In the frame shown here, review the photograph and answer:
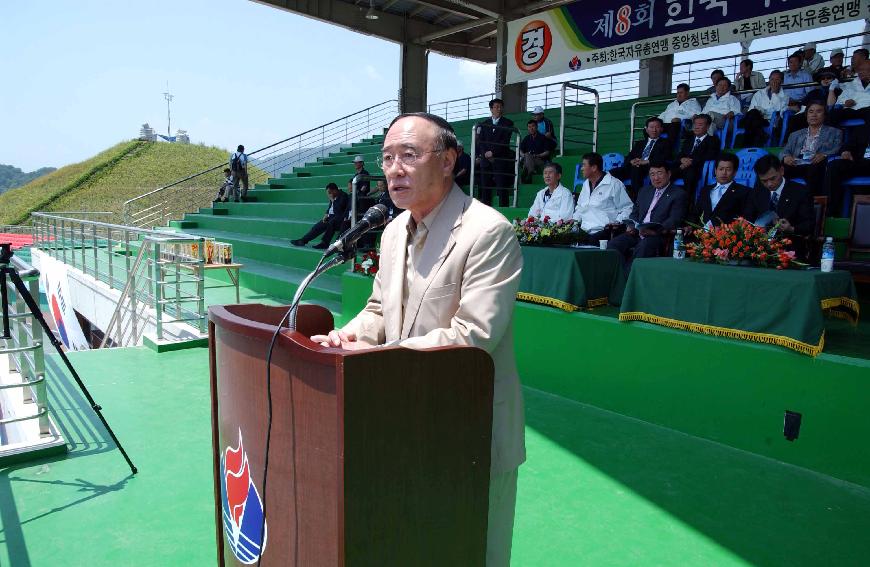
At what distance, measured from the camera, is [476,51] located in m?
16.3

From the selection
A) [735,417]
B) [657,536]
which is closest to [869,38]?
[735,417]

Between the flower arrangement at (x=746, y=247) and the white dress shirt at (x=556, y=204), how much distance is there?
1.86 m

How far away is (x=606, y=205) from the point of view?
5.52 m

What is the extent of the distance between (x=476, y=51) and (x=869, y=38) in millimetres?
9764

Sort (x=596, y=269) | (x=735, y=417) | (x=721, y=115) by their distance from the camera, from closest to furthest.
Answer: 1. (x=735, y=417)
2. (x=596, y=269)
3. (x=721, y=115)

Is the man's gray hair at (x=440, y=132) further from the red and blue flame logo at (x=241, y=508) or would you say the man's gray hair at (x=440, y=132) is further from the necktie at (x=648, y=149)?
the necktie at (x=648, y=149)

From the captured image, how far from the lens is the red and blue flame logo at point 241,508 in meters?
1.29

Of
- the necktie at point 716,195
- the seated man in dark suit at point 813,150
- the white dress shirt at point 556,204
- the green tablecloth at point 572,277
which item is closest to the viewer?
the green tablecloth at point 572,277

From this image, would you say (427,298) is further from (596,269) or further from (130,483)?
(596,269)

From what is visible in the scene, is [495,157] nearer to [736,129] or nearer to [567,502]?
[736,129]

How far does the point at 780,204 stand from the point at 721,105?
133 inches

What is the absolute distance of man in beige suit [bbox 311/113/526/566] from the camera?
1292mm

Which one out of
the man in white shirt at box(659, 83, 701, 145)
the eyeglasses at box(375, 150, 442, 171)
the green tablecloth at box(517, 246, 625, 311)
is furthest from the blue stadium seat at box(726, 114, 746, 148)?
the eyeglasses at box(375, 150, 442, 171)

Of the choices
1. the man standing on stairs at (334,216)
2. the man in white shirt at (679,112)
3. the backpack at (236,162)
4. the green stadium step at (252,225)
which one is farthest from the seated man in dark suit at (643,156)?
the backpack at (236,162)
